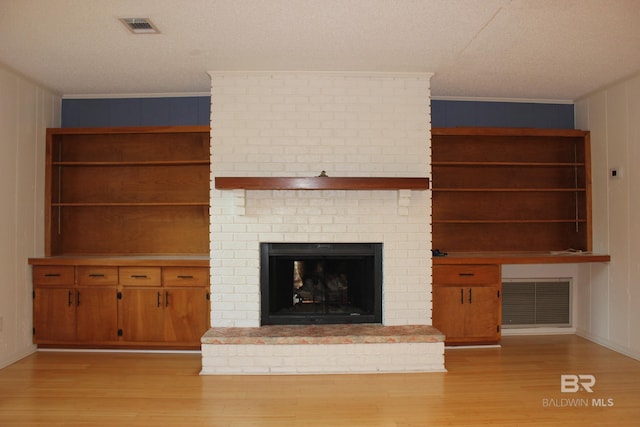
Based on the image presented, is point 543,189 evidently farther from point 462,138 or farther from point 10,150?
point 10,150

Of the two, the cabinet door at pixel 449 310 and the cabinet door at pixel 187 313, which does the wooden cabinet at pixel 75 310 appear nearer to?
the cabinet door at pixel 187 313

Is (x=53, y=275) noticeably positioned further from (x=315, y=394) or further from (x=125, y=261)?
(x=315, y=394)

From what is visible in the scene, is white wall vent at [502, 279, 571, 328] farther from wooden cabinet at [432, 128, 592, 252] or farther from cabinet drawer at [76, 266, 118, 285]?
cabinet drawer at [76, 266, 118, 285]

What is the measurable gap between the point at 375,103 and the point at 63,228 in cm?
347

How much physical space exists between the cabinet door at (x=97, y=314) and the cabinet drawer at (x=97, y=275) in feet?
0.21

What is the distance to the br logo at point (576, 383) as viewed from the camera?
3486mm

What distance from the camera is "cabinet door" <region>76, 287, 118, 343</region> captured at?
4469 mm

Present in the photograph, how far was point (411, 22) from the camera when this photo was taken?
315 centimetres

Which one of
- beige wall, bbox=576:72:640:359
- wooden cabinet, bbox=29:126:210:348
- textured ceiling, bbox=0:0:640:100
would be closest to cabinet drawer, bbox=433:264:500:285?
beige wall, bbox=576:72:640:359

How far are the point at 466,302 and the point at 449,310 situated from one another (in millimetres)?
179

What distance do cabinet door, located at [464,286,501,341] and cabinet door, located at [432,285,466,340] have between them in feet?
0.16

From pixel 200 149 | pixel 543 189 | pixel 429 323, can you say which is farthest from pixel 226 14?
pixel 543 189

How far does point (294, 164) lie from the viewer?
13.9 ft

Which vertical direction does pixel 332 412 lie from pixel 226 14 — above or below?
below
